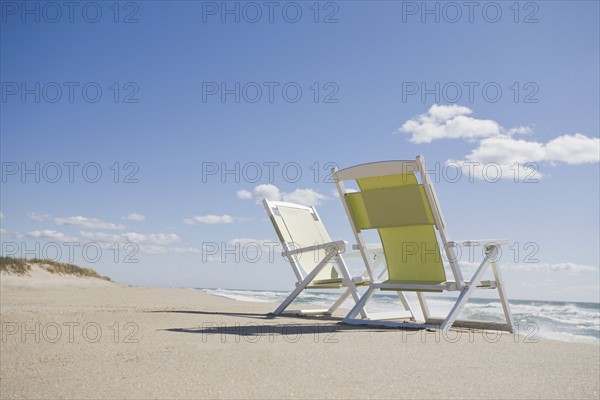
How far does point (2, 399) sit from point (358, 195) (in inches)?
144

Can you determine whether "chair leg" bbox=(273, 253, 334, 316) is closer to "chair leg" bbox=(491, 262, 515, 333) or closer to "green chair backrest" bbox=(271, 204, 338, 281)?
"green chair backrest" bbox=(271, 204, 338, 281)

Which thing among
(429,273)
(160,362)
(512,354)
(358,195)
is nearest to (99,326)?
(160,362)

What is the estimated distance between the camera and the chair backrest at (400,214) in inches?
197

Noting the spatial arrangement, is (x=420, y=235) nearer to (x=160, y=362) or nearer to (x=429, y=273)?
(x=429, y=273)

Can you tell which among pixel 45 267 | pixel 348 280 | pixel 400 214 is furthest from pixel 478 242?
pixel 45 267

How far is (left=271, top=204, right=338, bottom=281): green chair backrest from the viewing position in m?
7.23

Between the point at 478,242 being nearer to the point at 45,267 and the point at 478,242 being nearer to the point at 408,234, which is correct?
the point at 408,234

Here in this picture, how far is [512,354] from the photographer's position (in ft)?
12.2

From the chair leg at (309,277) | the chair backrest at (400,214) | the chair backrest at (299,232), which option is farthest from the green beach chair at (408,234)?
the chair backrest at (299,232)

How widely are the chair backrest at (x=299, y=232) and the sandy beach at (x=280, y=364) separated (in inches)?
91.2

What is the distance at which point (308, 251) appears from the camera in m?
6.79

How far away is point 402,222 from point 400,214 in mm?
82

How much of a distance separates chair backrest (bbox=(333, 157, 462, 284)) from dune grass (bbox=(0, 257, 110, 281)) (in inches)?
588

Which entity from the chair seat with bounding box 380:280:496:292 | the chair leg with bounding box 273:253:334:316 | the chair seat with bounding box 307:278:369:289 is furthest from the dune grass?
the chair seat with bounding box 380:280:496:292
